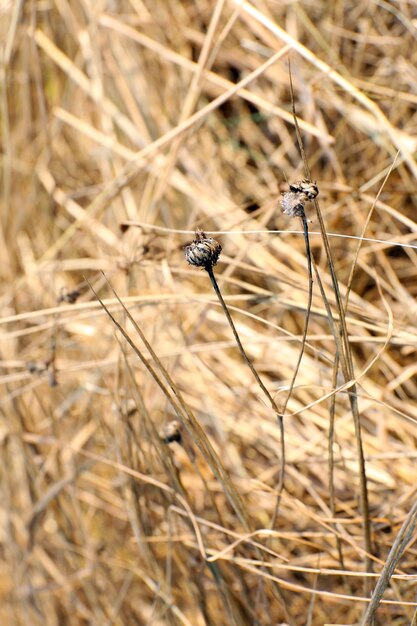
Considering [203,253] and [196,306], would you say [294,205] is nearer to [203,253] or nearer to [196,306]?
[203,253]

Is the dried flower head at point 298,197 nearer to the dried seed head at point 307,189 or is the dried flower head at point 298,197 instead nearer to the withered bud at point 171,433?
the dried seed head at point 307,189

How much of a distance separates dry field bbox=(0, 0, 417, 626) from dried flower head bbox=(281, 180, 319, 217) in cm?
25

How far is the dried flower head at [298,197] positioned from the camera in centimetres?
51

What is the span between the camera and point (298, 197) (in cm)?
51

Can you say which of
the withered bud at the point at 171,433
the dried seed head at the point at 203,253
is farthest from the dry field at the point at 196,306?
the dried seed head at the point at 203,253

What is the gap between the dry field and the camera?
0.80 m

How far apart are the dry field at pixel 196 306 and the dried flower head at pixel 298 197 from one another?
0.25m

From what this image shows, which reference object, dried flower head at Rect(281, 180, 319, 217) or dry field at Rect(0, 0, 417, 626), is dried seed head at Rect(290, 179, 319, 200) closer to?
dried flower head at Rect(281, 180, 319, 217)

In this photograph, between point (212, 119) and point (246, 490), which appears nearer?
point (246, 490)

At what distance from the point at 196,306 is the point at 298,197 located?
1.62ft

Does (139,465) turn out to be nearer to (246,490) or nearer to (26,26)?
(246,490)

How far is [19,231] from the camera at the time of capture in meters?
1.22

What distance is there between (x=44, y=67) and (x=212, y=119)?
0.38 metres

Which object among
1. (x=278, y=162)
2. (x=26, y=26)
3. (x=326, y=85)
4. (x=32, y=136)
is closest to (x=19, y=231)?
(x=32, y=136)
